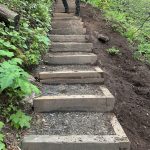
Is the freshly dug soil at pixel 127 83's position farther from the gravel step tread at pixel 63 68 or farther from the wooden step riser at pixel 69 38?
the gravel step tread at pixel 63 68

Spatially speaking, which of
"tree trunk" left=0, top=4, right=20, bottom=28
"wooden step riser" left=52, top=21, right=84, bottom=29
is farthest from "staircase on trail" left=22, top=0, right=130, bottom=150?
"wooden step riser" left=52, top=21, right=84, bottom=29

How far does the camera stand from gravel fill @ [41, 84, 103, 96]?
523cm

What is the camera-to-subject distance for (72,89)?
5.45 metres

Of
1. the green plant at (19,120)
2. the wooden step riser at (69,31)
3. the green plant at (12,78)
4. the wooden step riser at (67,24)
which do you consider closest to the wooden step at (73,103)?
the green plant at (19,120)

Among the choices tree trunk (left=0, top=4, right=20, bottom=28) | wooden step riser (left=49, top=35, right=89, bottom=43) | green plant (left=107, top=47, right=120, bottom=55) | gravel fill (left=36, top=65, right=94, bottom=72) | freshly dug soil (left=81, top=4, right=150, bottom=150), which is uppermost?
tree trunk (left=0, top=4, right=20, bottom=28)

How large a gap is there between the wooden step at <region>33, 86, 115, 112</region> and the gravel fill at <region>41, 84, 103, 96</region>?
14.6 inches

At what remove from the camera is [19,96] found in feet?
14.3

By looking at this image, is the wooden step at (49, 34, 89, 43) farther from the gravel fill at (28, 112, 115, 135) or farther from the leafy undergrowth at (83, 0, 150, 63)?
the gravel fill at (28, 112, 115, 135)

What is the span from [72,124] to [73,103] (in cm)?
49

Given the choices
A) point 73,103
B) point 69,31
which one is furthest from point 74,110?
point 69,31

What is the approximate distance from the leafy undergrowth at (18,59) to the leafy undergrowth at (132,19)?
8.92 feet

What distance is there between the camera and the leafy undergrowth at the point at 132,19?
9.85 meters

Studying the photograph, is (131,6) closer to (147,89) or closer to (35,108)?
(147,89)

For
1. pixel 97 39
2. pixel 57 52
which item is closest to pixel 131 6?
pixel 97 39
